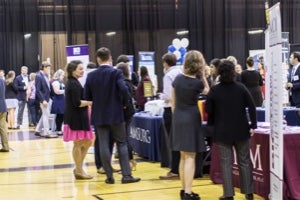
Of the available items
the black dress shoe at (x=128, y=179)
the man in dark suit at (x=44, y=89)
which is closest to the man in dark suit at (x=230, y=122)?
the black dress shoe at (x=128, y=179)

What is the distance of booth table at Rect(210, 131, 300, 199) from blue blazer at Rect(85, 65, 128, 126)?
1439 millimetres

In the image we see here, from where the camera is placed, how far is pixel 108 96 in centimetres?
566

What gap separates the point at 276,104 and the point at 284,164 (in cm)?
76

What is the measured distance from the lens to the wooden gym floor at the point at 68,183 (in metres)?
5.36

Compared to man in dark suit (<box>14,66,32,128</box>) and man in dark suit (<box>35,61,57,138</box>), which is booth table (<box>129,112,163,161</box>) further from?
man in dark suit (<box>14,66,32,128</box>)

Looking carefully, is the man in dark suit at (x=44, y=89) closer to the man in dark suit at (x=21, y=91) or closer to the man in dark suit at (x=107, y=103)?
the man in dark suit at (x=21, y=91)

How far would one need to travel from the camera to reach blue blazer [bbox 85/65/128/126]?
5648mm

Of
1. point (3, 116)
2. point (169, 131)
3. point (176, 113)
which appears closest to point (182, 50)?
point (3, 116)

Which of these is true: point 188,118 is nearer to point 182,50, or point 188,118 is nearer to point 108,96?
point 108,96

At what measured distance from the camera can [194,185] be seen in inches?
223

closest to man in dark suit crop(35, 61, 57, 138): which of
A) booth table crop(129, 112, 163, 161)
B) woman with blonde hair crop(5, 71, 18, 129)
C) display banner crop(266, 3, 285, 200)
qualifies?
woman with blonde hair crop(5, 71, 18, 129)

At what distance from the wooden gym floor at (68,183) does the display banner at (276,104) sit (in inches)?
35.9

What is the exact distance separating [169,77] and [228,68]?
1208mm

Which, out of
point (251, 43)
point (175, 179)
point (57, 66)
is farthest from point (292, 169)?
point (251, 43)
